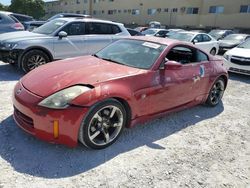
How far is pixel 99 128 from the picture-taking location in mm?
3291

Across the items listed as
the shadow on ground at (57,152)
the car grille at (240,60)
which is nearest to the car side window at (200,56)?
the shadow on ground at (57,152)

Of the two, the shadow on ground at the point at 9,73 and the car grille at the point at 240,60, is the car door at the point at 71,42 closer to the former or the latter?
the shadow on ground at the point at 9,73

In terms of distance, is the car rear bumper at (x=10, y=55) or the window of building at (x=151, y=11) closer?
the car rear bumper at (x=10, y=55)

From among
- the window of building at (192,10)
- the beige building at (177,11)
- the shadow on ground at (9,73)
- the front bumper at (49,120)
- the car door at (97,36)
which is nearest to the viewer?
the front bumper at (49,120)

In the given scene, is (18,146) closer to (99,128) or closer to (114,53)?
(99,128)

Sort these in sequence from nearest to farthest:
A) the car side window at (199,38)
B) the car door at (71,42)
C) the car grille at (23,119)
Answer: the car grille at (23,119) → the car door at (71,42) → the car side window at (199,38)

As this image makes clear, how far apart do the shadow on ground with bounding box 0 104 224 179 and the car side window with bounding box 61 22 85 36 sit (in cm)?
388

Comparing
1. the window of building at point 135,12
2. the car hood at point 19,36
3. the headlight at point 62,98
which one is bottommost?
the headlight at point 62,98

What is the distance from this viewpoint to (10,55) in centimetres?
639

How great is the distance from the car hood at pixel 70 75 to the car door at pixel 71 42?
307cm

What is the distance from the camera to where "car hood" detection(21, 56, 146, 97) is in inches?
127

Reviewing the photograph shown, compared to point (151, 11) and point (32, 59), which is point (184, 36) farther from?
point (151, 11)

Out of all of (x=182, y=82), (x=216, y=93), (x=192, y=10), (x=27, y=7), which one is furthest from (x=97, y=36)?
(x=27, y=7)

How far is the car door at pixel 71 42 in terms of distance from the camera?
22.9 ft
